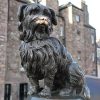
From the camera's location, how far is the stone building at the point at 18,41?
2480 cm

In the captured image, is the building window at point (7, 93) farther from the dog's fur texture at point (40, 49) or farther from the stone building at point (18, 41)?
the dog's fur texture at point (40, 49)

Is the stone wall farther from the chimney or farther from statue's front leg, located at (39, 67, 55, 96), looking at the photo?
statue's front leg, located at (39, 67, 55, 96)

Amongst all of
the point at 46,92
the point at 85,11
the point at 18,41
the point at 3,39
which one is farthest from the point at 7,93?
the point at 46,92

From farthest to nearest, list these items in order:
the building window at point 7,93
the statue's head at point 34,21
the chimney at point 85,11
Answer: the chimney at point 85,11 → the building window at point 7,93 → the statue's head at point 34,21

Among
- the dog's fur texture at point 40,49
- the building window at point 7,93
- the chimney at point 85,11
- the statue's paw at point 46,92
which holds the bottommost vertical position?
the building window at point 7,93

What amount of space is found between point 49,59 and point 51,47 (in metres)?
0.12

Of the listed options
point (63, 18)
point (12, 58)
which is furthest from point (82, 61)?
point (12, 58)

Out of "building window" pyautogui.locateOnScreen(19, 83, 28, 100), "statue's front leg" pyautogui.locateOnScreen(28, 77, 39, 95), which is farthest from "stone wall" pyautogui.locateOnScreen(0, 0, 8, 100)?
"statue's front leg" pyautogui.locateOnScreen(28, 77, 39, 95)

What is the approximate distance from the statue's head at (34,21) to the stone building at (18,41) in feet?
67.6

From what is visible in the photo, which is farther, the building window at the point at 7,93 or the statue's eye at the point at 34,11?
the building window at the point at 7,93

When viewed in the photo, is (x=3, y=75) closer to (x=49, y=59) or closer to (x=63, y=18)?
(x=63, y=18)

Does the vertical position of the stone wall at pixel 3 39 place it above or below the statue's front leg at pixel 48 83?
above

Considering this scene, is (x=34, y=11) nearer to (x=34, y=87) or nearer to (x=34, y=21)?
(x=34, y=21)

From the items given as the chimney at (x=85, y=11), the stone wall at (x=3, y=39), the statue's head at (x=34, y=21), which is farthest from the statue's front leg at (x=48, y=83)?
the chimney at (x=85, y=11)
